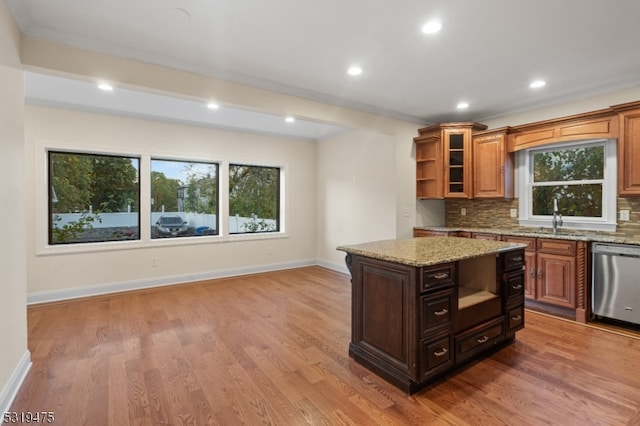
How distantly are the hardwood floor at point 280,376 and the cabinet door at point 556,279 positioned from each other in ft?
0.80

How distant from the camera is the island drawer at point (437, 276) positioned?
212cm

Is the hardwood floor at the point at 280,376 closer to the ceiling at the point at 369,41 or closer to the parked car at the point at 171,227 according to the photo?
the parked car at the point at 171,227

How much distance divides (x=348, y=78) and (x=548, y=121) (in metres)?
2.66

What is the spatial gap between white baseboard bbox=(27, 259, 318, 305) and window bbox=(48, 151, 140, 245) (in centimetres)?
68

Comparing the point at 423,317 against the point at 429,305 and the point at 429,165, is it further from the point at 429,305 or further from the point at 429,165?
the point at 429,165

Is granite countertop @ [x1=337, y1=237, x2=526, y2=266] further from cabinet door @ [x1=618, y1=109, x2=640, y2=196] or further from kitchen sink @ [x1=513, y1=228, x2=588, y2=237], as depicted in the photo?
cabinet door @ [x1=618, y1=109, x2=640, y2=196]

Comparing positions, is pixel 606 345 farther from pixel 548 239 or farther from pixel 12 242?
pixel 12 242

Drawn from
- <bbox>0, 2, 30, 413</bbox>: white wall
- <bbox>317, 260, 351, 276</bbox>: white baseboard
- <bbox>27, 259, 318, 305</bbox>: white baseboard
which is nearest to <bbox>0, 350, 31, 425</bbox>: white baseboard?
<bbox>0, 2, 30, 413</bbox>: white wall

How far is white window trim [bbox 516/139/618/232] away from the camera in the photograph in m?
3.68

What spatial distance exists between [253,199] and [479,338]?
4.57 metres

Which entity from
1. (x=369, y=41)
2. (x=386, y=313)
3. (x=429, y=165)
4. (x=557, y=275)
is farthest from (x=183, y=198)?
(x=557, y=275)

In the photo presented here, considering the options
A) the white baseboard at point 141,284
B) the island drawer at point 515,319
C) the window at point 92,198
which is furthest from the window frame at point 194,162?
the island drawer at point 515,319

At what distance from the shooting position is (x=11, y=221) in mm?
2201

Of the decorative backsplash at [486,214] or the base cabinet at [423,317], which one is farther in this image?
the decorative backsplash at [486,214]
